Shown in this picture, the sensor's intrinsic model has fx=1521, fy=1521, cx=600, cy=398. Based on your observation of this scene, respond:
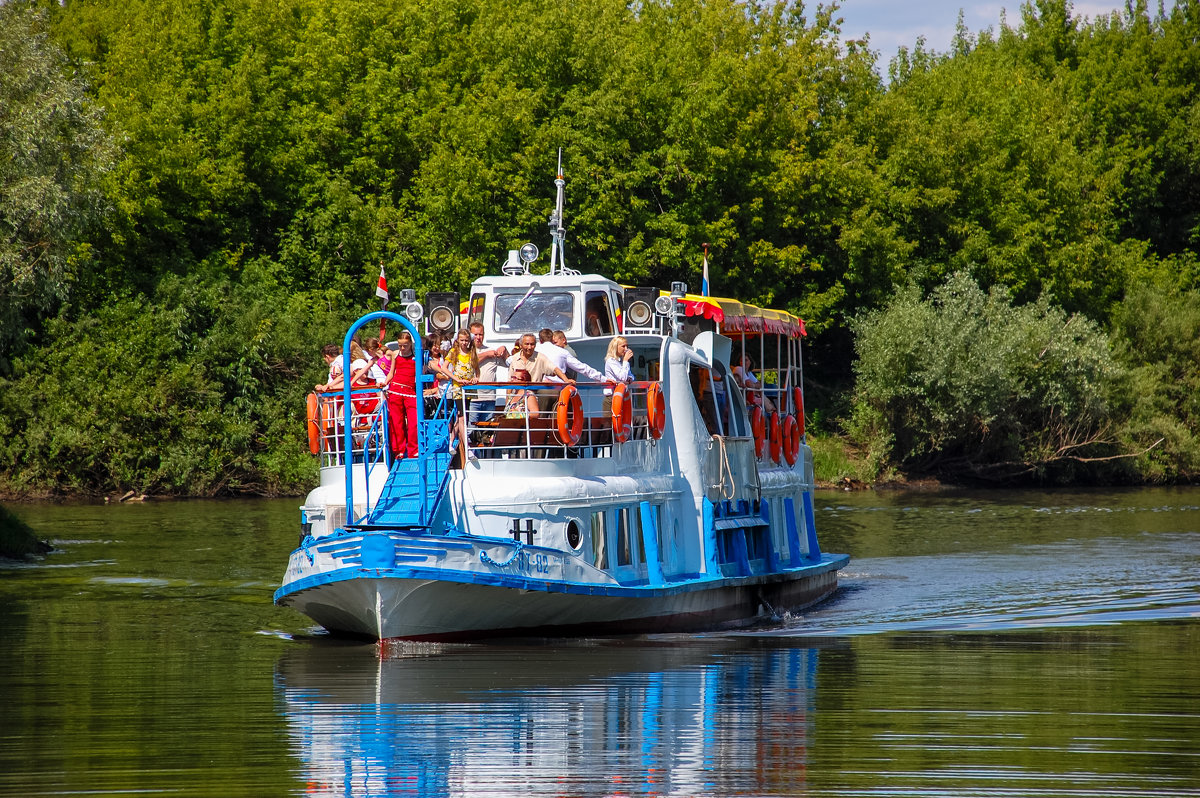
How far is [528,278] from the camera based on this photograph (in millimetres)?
23812

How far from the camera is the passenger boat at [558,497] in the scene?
63.6 feet

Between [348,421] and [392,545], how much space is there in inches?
69.7

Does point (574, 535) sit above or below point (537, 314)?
below

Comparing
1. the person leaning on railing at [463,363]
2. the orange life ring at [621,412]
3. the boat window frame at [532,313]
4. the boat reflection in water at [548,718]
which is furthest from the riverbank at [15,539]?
the orange life ring at [621,412]

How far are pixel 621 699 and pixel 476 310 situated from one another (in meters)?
10.0

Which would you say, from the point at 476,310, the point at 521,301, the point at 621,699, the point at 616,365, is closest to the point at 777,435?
the point at 521,301

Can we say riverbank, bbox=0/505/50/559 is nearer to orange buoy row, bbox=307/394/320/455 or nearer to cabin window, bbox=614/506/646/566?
orange buoy row, bbox=307/394/320/455

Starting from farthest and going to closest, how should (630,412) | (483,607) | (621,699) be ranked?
(630,412)
(483,607)
(621,699)

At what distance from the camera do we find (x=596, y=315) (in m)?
24.0

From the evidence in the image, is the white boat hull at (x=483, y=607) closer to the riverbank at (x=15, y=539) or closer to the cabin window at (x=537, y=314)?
the cabin window at (x=537, y=314)

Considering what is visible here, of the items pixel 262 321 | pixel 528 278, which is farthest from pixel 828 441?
pixel 528 278

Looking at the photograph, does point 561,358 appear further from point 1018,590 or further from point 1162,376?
point 1162,376

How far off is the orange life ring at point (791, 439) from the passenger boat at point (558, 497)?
73.2 inches

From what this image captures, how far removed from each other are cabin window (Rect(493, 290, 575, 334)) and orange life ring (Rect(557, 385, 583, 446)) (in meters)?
3.49
